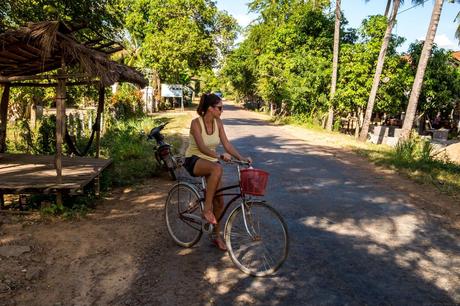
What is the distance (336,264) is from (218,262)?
146cm

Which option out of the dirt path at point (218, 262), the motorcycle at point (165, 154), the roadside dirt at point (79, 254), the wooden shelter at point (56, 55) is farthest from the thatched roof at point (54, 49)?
the dirt path at point (218, 262)

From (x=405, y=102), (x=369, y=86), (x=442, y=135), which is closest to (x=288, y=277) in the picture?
(x=369, y=86)

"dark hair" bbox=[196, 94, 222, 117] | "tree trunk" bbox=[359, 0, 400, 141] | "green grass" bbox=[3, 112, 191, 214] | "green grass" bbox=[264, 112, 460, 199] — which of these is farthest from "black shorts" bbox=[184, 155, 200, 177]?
"tree trunk" bbox=[359, 0, 400, 141]

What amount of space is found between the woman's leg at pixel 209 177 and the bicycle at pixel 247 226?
114 mm

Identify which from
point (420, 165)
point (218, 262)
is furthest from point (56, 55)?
point (420, 165)

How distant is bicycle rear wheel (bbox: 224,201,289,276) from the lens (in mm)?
4324

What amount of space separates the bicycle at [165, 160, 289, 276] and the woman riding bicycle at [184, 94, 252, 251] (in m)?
0.15

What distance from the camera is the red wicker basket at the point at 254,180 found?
408 centimetres

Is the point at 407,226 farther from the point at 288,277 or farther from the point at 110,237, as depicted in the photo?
the point at 110,237

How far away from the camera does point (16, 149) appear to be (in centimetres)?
1132

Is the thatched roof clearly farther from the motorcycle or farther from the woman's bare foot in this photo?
the woman's bare foot

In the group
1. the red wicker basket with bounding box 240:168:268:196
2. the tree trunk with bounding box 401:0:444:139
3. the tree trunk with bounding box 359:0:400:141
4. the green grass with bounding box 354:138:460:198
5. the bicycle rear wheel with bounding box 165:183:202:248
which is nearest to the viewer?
the red wicker basket with bounding box 240:168:268:196

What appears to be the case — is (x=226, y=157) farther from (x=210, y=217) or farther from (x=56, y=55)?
(x=56, y=55)

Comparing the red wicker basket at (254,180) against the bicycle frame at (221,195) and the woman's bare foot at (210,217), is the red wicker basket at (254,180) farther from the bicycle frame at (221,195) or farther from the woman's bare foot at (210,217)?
the woman's bare foot at (210,217)
